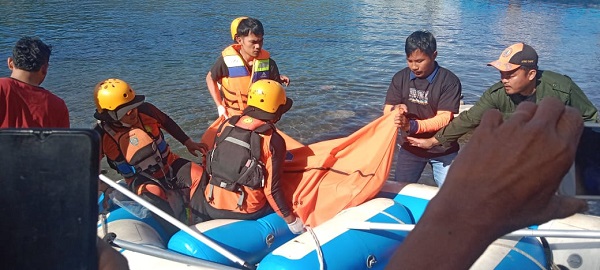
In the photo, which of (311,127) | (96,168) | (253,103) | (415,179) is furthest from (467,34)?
(96,168)

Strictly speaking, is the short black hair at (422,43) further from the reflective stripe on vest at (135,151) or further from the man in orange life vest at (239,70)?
the reflective stripe on vest at (135,151)

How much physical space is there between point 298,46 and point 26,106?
11.3 meters

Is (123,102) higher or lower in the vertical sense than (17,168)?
lower

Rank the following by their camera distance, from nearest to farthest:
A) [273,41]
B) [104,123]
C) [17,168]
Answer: [17,168] → [104,123] → [273,41]

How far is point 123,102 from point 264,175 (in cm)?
115

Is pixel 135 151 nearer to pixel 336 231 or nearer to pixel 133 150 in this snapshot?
pixel 133 150

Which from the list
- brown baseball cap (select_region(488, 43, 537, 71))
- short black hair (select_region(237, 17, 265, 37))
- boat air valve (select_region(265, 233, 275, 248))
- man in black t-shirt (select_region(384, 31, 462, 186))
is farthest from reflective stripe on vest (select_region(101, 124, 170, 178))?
brown baseball cap (select_region(488, 43, 537, 71))

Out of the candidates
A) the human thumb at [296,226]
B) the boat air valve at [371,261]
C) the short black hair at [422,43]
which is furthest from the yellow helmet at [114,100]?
the short black hair at [422,43]

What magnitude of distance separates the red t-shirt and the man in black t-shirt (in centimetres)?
249

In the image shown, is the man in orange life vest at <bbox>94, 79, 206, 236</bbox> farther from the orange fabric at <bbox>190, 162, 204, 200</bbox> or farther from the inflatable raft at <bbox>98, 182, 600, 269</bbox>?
the inflatable raft at <bbox>98, 182, 600, 269</bbox>

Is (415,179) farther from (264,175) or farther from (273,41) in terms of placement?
(273,41)

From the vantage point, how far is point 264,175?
376 cm

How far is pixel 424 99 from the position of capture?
432 cm

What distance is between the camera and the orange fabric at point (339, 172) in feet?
13.6
